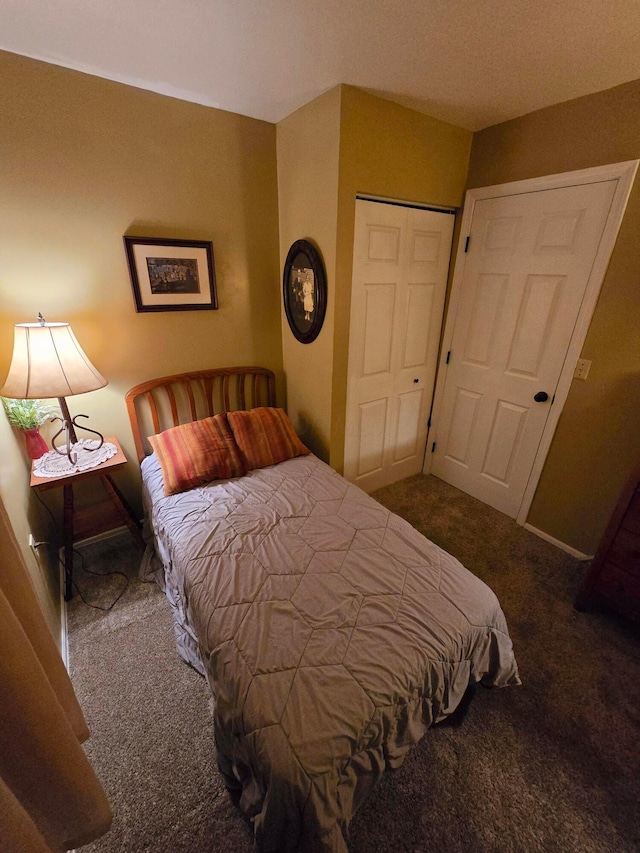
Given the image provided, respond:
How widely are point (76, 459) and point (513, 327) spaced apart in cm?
272

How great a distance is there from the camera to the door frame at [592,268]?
1.70 meters

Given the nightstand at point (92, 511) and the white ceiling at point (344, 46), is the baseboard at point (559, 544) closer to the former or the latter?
the white ceiling at point (344, 46)

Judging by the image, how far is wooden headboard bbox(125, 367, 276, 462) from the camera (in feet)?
7.07

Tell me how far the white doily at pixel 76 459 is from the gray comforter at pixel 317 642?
0.48m

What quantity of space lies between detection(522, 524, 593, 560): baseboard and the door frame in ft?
0.21

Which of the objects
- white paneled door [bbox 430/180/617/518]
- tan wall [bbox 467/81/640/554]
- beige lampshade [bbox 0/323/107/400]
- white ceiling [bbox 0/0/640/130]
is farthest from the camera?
white paneled door [bbox 430/180/617/518]

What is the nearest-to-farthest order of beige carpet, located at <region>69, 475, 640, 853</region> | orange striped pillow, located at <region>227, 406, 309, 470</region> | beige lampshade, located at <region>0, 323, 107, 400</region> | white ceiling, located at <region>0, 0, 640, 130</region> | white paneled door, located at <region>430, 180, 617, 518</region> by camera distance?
beige carpet, located at <region>69, 475, 640, 853</region> < white ceiling, located at <region>0, 0, 640, 130</region> < beige lampshade, located at <region>0, 323, 107, 400</region> < white paneled door, located at <region>430, 180, 617, 518</region> < orange striped pillow, located at <region>227, 406, 309, 470</region>

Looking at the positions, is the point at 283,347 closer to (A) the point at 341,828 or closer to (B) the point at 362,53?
(B) the point at 362,53

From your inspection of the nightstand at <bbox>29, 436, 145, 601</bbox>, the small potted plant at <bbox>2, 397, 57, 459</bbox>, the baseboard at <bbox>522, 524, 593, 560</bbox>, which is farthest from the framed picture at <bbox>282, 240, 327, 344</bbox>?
the baseboard at <bbox>522, 524, 593, 560</bbox>

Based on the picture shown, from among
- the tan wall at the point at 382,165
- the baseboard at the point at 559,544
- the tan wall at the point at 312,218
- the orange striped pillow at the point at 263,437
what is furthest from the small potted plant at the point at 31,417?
the baseboard at the point at 559,544

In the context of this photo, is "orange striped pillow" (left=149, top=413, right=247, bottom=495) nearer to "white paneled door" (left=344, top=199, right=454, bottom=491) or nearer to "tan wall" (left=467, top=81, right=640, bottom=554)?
"white paneled door" (left=344, top=199, right=454, bottom=491)

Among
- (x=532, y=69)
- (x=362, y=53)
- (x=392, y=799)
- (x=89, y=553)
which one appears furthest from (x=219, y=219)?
(x=392, y=799)

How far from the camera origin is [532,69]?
59.9 inches

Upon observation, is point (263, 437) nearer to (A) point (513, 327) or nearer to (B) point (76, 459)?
(B) point (76, 459)
